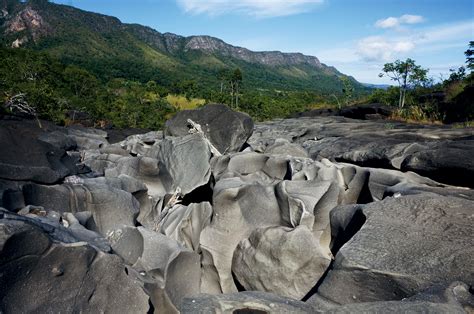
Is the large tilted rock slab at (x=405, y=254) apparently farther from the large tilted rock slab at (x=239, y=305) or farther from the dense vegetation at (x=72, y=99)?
the dense vegetation at (x=72, y=99)

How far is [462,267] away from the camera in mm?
4531

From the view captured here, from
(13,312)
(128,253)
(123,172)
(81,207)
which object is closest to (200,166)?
(123,172)

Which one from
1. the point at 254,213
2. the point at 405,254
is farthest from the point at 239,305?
the point at 254,213

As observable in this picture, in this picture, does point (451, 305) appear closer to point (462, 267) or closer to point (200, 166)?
point (462, 267)

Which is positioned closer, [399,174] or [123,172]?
[399,174]

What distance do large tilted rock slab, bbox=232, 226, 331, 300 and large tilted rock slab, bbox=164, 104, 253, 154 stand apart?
279 inches

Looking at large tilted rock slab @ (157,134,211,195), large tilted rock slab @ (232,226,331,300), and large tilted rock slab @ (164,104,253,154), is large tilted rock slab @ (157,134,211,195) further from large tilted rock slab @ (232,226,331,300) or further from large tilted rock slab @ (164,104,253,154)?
large tilted rock slab @ (232,226,331,300)

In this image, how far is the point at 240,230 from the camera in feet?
26.0

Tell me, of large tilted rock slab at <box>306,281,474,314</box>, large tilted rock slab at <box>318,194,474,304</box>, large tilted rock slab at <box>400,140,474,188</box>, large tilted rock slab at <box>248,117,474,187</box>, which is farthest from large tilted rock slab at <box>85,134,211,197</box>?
large tilted rock slab at <box>306,281,474,314</box>

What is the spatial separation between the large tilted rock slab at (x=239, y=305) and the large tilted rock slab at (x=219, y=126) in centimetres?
988

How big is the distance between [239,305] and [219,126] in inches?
416

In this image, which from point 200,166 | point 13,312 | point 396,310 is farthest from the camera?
point 200,166

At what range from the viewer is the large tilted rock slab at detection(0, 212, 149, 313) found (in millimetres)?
4462

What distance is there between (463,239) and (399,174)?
3.67 meters
